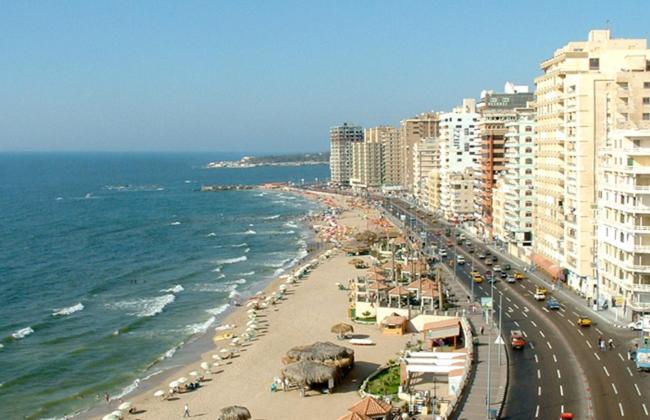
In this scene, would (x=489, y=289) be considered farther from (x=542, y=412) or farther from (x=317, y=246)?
(x=317, y=246)

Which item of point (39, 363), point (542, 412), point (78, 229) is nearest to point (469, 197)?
point (78, 229)

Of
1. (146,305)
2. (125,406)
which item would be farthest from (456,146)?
(125,406)

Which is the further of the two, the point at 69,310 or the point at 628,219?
the point at 69,310

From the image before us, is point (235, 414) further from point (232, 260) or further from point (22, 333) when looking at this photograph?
point (232, 260)

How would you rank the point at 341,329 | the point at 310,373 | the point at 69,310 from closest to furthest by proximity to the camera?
the point at 310,373, the point at 341,329, the point at 69,310

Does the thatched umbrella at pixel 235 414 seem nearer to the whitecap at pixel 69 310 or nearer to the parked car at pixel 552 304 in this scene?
the parked car at pixel 552 304

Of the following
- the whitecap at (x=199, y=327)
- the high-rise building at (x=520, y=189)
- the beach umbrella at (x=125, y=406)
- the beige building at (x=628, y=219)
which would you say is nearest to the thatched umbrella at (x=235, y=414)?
the beach umbrella at (x=125, y=406)

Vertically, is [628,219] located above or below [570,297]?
above
